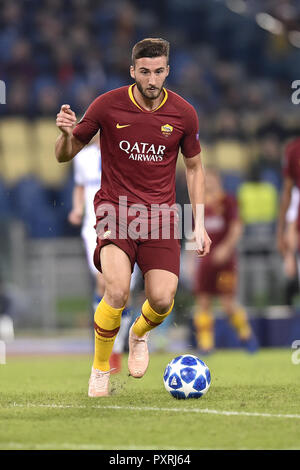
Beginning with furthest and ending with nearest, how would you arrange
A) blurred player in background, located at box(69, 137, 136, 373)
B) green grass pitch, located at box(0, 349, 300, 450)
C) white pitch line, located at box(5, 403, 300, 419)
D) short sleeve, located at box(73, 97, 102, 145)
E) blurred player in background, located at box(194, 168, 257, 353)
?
1. blurred player in background, located at box(194, 168, 257, 353)
2. blurred player in background, located at box(69, 137, 136, 373)
3. short sleeve, located at box(73, 97, 102, 145)
4. white pitch line, located at box(5, 403, 300, 419)
5. green grass pitch, located at box(0, 349, 300, 450)

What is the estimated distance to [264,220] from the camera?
13844 mm

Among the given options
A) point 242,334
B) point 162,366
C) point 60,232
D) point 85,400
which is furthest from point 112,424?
point 60,232

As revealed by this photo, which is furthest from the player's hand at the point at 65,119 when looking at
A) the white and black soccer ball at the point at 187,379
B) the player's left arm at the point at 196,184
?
the white and black soccer ball at the point at 187,379

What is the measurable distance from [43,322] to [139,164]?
7033 mm

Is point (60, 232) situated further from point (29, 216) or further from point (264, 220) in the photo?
point (264, 220)

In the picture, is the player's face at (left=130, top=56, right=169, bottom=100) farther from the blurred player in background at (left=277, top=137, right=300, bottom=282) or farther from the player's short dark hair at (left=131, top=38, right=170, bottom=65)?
the blurred player in background at (left=277, top=137, right=300, bottom=282)

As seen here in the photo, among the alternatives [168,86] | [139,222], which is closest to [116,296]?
[139,222]

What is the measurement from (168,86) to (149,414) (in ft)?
36.8

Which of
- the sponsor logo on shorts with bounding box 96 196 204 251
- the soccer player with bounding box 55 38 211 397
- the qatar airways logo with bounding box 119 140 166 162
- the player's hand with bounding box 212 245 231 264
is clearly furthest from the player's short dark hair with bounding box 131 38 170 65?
the player's hand with bounding box 212 245 231 264

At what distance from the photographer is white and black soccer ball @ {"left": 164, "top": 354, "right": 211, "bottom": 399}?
590cm

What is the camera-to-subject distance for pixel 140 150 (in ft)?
19.7

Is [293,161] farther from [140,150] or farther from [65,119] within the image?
[65,119]

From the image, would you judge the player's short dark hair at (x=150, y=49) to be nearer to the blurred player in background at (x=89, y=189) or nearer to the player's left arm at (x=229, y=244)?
the blurred player in background at (x=89, y=189)

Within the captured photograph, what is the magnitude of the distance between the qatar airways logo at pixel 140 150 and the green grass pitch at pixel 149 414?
1.52m
